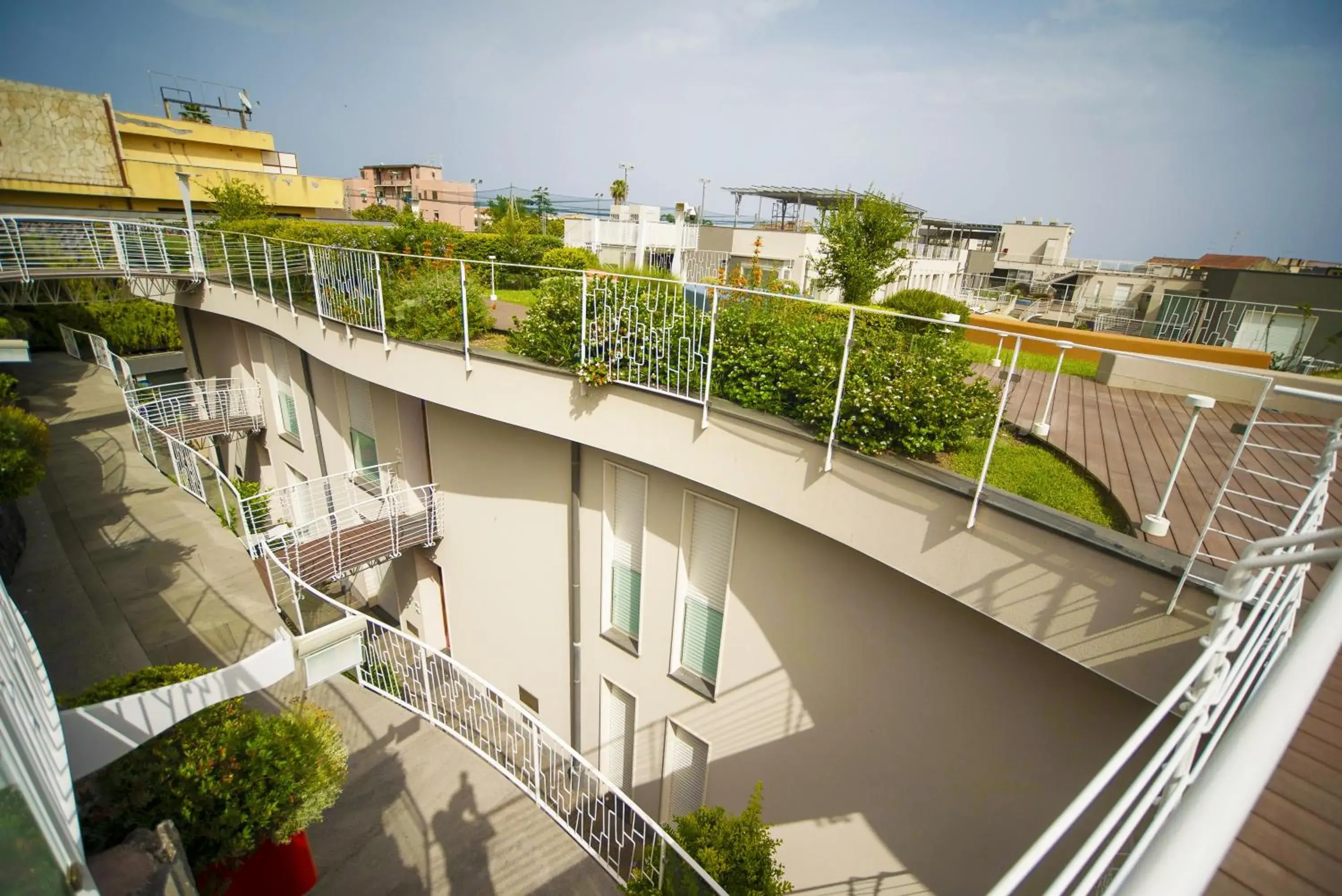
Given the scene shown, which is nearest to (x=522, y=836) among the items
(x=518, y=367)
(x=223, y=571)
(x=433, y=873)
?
(x=433, y=873)

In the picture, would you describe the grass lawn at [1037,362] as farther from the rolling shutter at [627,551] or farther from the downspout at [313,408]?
the downspout at [313,408]

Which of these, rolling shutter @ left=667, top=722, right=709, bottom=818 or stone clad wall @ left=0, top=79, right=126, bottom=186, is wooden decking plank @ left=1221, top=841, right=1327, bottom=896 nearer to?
rolling shutter @ left=667, top=722, right=709, bottom=818

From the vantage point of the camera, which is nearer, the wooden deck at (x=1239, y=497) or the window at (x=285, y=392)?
the wooden deck at (x=1239, y=497)

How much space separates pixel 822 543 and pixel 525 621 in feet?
17.4

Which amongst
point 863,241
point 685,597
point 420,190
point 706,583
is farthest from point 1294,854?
point 420,190

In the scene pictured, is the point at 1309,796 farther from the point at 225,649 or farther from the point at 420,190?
the point at 420,190

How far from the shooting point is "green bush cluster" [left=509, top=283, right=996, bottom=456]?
4.41 m

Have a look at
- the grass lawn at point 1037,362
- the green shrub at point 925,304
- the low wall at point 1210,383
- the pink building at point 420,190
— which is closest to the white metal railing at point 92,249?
the green shrub at point 925,304

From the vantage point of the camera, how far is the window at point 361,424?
35.8ft

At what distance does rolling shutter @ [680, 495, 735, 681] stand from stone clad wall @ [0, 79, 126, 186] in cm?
3801

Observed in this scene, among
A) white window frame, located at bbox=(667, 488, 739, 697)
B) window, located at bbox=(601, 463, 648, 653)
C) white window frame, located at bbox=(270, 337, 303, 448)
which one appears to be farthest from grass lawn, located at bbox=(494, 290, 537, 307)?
white window frame, located at bbox=(667, 488, 739, 697)

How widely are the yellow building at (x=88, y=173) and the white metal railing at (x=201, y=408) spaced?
42.7ft

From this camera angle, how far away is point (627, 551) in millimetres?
7504

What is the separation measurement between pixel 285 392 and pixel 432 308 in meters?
9.20
